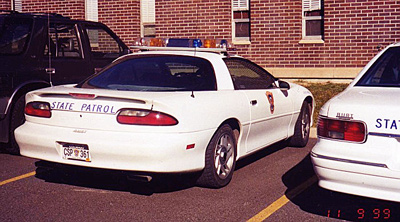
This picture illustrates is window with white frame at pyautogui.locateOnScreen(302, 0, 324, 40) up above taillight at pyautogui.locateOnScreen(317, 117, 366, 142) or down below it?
above

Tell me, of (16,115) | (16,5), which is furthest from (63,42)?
(16,5)

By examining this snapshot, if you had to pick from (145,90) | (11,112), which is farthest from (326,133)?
(11,112)

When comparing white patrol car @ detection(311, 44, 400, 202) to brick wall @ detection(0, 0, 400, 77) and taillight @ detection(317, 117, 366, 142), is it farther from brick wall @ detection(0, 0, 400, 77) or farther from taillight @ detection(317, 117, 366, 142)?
brick wall @ detection(0, 0, 400, 77)

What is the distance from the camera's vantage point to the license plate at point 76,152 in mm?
5359

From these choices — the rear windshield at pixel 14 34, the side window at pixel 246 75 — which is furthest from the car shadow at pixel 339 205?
the rear windshield at pixel 14 34

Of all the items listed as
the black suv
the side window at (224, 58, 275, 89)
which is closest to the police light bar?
the side window at (224, 58, 275, 89)

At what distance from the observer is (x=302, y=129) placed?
816 cm

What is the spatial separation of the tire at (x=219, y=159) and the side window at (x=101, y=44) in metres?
3.51

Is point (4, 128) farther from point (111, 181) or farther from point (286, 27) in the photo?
point (286, 27)

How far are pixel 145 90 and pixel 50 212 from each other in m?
1.50

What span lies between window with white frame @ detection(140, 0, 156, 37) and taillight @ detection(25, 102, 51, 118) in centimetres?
1055

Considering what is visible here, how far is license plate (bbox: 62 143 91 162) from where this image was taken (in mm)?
5359

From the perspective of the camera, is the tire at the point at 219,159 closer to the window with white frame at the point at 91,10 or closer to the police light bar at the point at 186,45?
the police light bar at the point at 186,45

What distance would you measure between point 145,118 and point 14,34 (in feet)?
11.3
